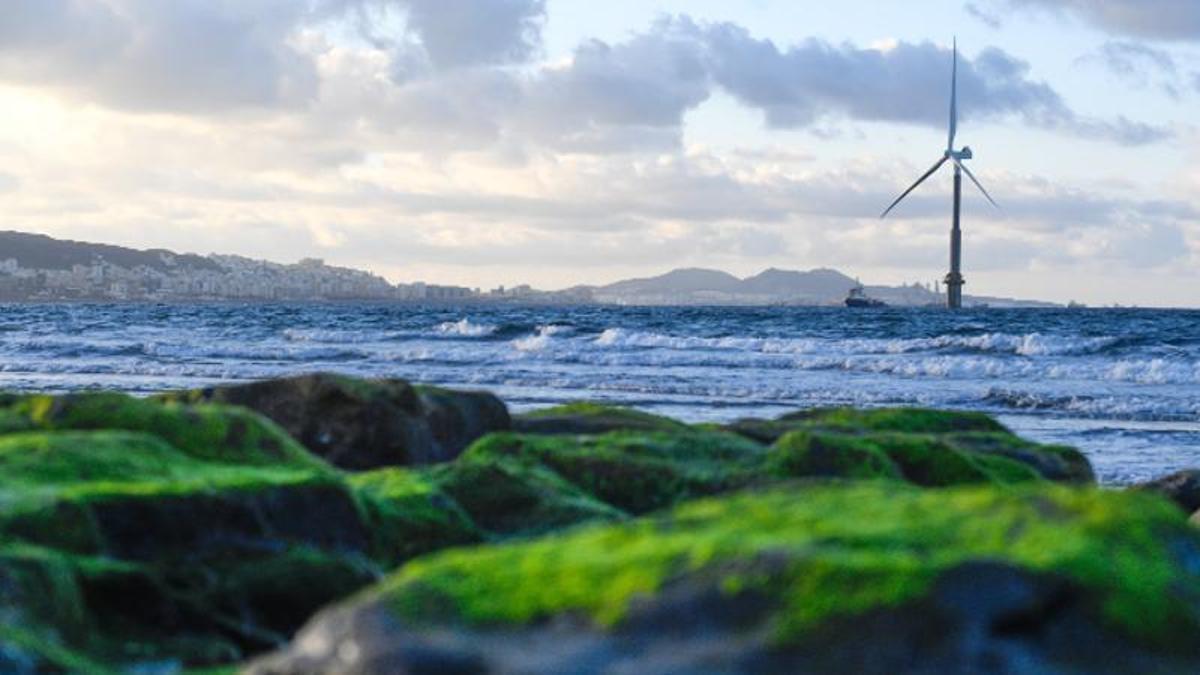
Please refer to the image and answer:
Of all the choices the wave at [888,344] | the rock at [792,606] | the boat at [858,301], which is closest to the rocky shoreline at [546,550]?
the rock at [792,606]

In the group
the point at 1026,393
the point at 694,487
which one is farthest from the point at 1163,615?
the point at 1026,393

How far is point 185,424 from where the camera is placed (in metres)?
6.80

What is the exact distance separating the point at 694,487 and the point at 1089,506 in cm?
311

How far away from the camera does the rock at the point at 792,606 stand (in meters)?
3.48

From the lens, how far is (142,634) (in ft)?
16.4

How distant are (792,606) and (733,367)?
32.7 metres

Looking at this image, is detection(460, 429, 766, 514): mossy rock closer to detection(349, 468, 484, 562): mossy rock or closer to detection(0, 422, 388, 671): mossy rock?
detection(349, 468, 484, 562): mossy rock

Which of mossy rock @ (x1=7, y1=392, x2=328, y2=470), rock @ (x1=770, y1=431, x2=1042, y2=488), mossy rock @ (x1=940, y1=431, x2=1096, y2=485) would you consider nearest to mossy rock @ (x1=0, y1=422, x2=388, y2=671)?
mossy rock @ (x1=7, y1=392, x2=328, y2=470)

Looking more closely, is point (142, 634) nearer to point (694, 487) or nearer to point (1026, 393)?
point (694, 487)

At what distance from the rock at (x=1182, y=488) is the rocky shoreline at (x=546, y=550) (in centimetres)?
183

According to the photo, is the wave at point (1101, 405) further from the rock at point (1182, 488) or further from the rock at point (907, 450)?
the rock at point (907, 450)

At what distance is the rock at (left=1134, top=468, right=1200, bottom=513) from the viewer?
10.1 metres

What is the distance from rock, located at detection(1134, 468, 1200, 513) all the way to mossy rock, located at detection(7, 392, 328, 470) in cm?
574

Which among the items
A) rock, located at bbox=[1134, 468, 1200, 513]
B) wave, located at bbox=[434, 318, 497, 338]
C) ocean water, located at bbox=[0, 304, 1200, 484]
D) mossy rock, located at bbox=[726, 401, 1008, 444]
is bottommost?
ocean water, located at bbox=[0, 304, 1200, 484]
